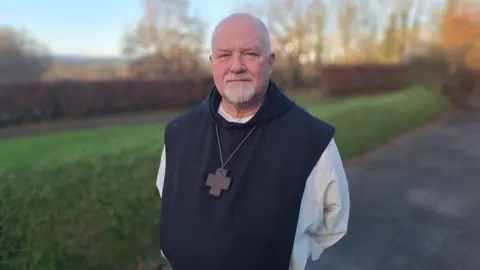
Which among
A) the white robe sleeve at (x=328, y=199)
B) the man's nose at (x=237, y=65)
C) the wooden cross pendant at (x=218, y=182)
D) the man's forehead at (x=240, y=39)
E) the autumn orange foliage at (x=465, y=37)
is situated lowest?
the autumn orange foliage at (x=465, y=37)

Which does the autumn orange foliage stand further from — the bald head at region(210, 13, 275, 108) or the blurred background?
the bald head at region(210, 13, 275, 108)

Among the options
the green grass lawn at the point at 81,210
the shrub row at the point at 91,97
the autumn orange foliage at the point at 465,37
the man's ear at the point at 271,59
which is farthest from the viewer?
the autumn orange foliage at the point at 465,37

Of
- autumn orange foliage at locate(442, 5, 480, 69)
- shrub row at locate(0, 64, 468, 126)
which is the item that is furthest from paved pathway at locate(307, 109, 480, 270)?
shrub row at locate(0, 64, 468, 126)

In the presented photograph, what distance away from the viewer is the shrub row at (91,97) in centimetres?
1545

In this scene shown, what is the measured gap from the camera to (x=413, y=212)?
19.4 ft

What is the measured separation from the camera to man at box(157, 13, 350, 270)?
1.83 m

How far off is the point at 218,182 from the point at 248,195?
12 centimetres

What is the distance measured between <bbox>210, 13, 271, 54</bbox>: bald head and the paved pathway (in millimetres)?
3006

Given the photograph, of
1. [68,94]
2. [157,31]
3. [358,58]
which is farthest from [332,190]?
[358,58]

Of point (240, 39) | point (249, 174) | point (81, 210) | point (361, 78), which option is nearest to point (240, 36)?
point (240, 39)

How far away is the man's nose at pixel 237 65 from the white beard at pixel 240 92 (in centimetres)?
5

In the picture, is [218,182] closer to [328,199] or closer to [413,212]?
[328,199]

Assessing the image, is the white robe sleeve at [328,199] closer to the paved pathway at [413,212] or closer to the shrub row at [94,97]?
the paved pathway at [413,212]

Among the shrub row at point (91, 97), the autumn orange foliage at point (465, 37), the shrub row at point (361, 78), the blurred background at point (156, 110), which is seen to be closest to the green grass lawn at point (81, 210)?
the blurred background at point (156, 110)
